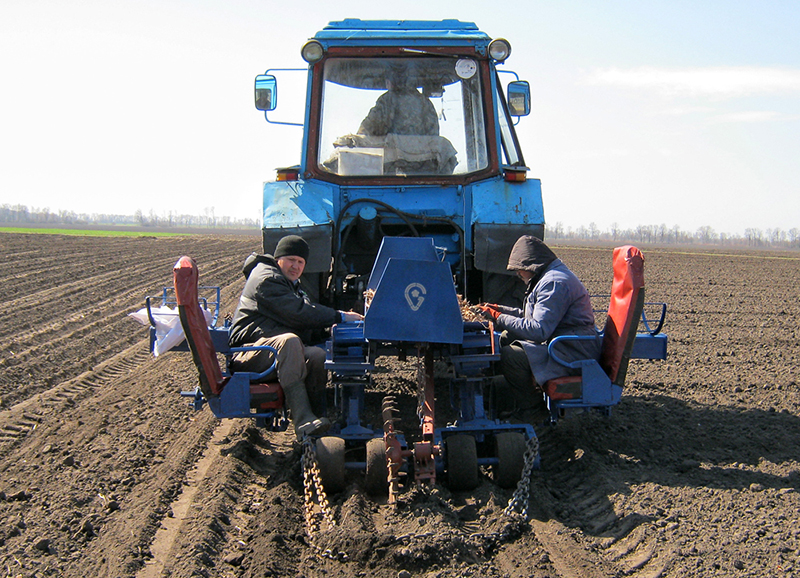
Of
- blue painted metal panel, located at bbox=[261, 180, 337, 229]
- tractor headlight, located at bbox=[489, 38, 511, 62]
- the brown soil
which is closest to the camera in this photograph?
the brown soil

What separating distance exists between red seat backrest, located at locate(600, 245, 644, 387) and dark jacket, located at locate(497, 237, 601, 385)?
0.11 m

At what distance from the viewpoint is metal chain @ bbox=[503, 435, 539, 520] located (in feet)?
13.0

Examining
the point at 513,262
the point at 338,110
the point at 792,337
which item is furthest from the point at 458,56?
the point at 792,337

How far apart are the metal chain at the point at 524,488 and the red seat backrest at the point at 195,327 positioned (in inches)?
77.0

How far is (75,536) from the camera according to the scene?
12.5 ft

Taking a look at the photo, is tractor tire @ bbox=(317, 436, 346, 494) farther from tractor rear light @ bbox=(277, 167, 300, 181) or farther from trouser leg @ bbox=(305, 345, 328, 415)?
tractor rear light @ bbox=(277, 167, 300, 181)

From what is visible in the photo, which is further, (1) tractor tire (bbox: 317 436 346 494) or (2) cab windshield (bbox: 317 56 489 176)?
(2) cab windshield (bbox: 317 56 489 176)

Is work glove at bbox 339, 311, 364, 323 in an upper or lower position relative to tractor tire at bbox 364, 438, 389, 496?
upper

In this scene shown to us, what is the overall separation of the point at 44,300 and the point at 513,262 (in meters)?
10.1

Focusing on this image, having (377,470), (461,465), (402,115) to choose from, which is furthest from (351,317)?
(402,115)

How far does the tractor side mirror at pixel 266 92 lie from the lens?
627 cm

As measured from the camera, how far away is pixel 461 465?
14.0 ft

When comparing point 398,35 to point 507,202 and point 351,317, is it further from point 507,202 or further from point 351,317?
point 351,317

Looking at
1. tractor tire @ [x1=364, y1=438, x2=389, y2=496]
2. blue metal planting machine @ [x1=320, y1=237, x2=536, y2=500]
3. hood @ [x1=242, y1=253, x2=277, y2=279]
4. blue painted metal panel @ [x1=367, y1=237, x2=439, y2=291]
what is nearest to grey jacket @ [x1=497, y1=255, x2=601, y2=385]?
blue metal planting machine @ [x1=320, y1=237, x2=536, y2=500]
